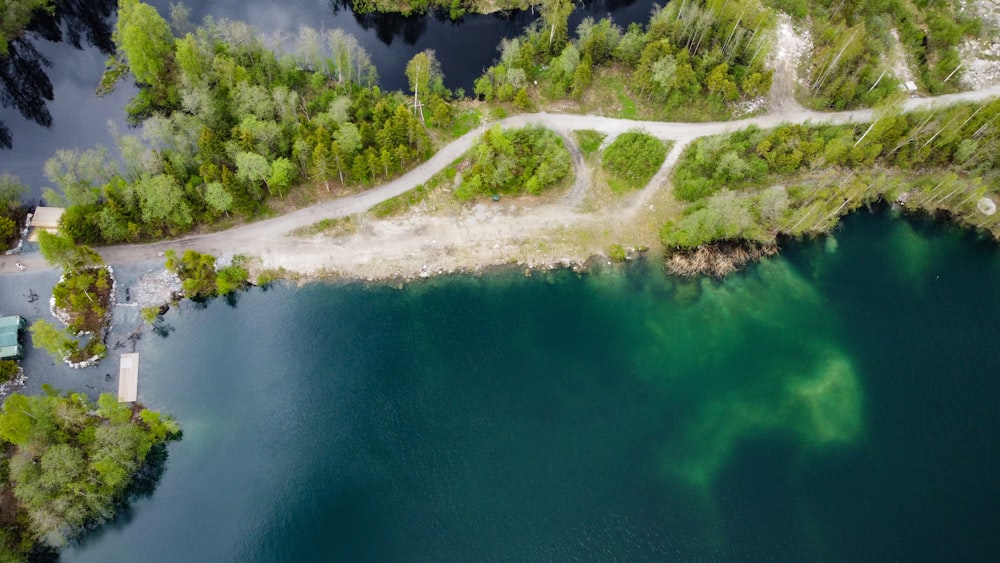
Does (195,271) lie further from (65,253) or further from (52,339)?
(52,339)

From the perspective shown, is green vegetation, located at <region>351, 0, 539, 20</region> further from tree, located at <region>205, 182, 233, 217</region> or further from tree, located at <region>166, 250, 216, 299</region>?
tree, located at <region>166, 250, 216, 299</region>

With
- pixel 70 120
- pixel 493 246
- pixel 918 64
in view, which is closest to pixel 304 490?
pixel 493 246

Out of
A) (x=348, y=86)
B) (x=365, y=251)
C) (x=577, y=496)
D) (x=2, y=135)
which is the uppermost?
(x=348, y=86)

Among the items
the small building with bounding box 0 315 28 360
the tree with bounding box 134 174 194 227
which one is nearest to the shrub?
the small building with bounding box 0 315 28 360

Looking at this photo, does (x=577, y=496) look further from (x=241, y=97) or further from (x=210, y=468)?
(x=241, y=97)

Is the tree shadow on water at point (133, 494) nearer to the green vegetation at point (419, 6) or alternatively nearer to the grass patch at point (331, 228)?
the grass patch at point (331, 228)

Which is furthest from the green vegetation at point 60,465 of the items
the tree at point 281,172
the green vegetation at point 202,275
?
the tree at point 281,172
